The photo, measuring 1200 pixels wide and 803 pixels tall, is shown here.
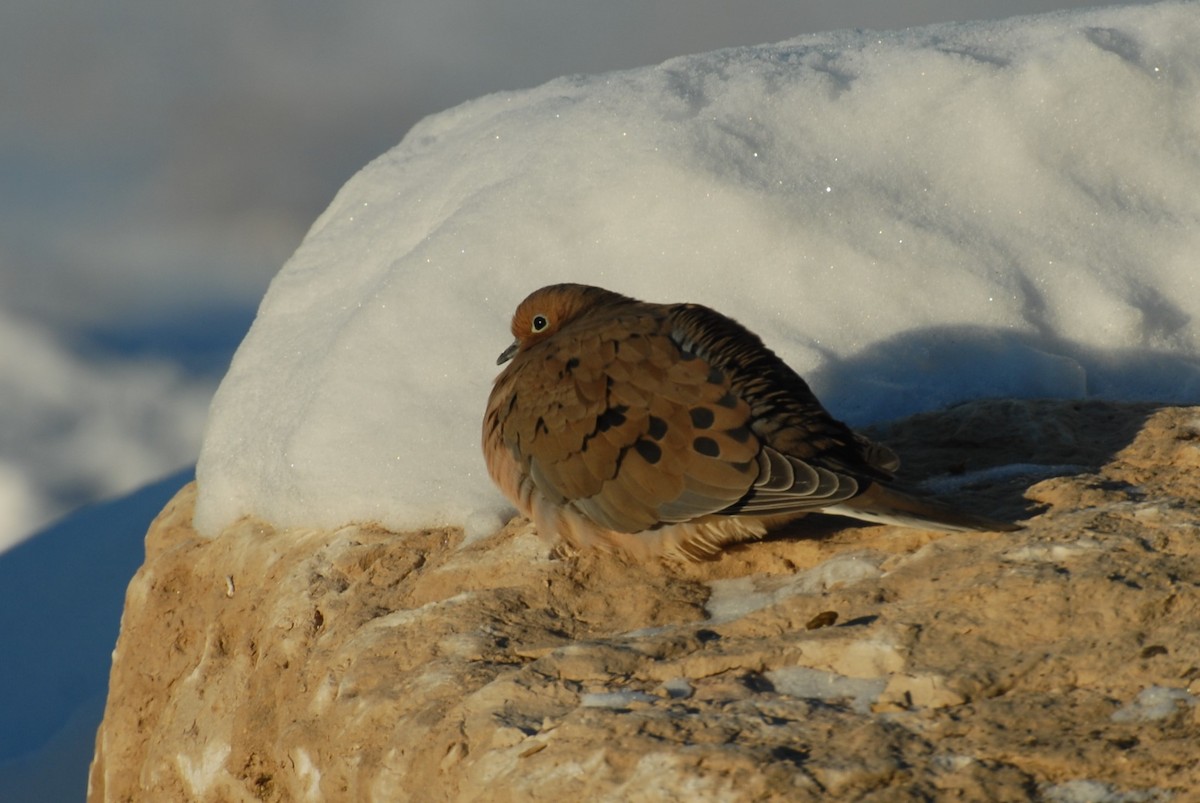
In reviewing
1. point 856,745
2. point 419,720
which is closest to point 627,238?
point 419,720

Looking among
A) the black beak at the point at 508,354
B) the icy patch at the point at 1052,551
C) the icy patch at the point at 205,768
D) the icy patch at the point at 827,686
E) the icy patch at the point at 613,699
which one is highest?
the black beak at the point at 508,354

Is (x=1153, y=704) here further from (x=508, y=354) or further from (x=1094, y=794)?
(x=508, y=354)

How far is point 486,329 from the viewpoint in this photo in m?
4.85

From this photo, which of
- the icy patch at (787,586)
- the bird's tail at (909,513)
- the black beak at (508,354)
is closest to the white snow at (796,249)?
the black beak at (508,354)

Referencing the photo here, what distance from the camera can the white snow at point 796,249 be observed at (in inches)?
183

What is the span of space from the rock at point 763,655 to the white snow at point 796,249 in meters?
0.40

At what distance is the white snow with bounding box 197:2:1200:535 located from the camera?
464 cm

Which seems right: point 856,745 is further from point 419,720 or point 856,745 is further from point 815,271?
point 815,271

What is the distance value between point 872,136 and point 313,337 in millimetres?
2556

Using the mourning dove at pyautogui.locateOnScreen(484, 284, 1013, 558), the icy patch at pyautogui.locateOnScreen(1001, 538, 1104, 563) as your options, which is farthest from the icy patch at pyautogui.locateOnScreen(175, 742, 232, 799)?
the icy patch at pyautogui.locateOnScreen(1001, 538, 1104, 563)

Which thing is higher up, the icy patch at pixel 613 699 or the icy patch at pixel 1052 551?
the icy patch at pixel 1052 551

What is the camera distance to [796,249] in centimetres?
485

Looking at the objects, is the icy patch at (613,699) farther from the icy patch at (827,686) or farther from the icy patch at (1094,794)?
the icy patch at (1094,794)

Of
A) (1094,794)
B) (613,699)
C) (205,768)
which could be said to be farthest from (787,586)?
(205,768)
